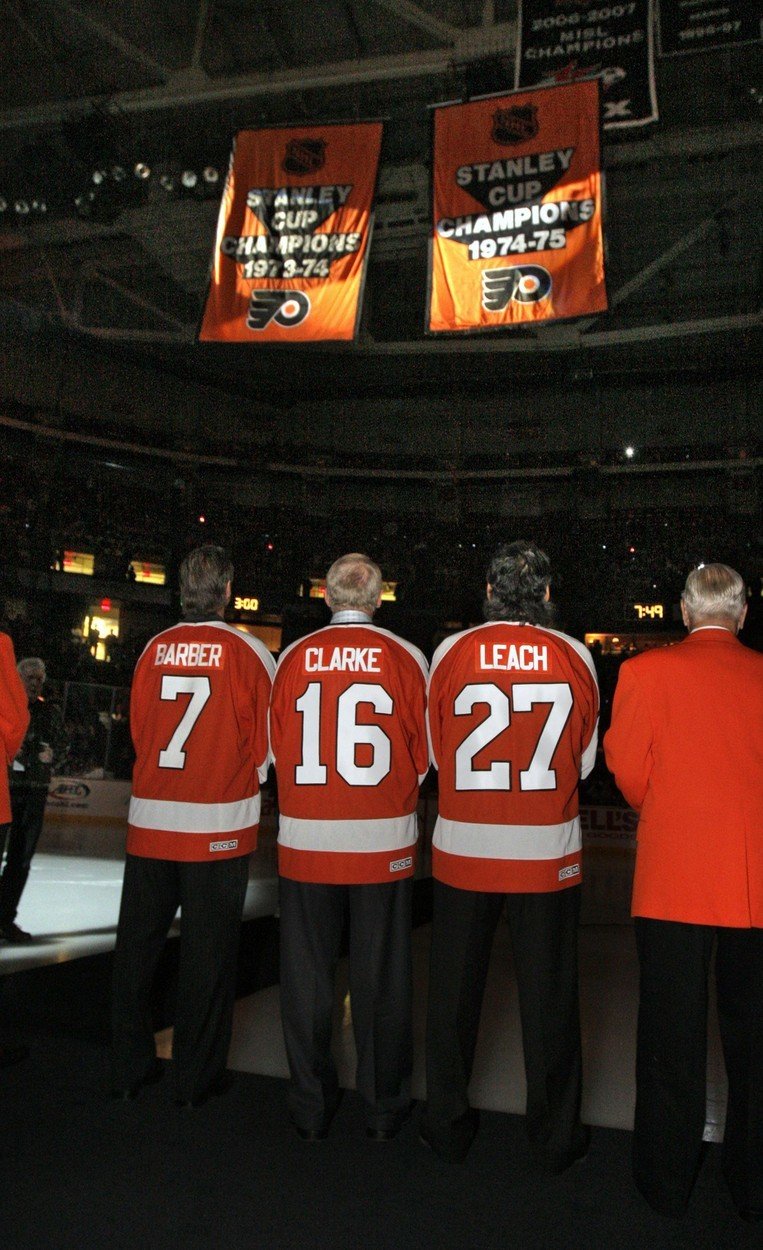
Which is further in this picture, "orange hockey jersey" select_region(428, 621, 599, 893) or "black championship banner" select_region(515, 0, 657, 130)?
"black championship banner" select_region(515, 0, 657, 130)

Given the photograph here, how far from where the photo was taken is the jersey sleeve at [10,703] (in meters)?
3.11

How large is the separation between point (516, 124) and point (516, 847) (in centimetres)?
579

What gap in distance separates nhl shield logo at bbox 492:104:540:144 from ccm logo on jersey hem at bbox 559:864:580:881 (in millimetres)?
5654

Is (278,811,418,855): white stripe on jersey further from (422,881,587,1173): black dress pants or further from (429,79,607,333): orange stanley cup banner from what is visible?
(429,79,607,333): orange stanley cup banner

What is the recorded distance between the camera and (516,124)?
21.9ft

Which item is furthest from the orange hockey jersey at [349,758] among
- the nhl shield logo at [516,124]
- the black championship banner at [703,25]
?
the black championship banner at [703,25]

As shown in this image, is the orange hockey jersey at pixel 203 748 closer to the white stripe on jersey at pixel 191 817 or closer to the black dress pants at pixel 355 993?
the white stripe on jersey at pixel 191 817

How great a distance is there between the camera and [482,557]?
18500 mm

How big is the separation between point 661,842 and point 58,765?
12.4 metres

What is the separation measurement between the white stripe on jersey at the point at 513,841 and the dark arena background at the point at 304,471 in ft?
2.71

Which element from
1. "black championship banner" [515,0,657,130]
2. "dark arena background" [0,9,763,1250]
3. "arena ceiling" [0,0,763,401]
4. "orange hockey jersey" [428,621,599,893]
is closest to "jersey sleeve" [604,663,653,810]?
"orange hockey jersey" [428,621,599,893]

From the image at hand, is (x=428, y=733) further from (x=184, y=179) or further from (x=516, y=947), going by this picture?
(x=184, y=179)

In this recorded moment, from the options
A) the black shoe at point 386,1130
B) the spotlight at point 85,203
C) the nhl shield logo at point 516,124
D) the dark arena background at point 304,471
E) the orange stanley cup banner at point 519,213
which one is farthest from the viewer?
the spotlight at point 85,203

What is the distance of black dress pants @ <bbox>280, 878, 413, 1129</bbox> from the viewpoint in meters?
2.78
